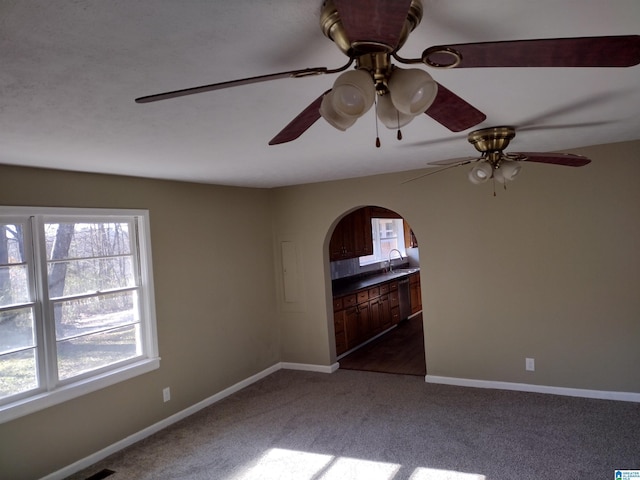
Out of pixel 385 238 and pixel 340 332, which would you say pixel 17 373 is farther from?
pixel 385 238

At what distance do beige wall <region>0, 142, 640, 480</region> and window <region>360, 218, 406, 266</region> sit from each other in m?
3.12

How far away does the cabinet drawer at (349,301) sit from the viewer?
601 centimetres

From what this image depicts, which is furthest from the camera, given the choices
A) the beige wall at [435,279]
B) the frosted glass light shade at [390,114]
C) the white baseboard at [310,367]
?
the white baseboard at [310,367]

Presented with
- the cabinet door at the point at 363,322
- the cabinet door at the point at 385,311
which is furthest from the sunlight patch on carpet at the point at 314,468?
the cabinet door at the point at 385,311

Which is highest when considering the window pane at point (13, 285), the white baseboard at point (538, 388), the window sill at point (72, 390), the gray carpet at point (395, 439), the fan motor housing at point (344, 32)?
the fan motor housing at point (344, 32)

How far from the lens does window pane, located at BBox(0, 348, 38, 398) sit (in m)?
3.08

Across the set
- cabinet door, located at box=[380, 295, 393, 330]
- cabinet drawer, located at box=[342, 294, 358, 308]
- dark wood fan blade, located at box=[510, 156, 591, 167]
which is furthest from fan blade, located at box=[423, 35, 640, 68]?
cabinet door, located at box=[380, 295, 393, 330]

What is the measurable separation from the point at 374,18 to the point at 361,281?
6.45 meters

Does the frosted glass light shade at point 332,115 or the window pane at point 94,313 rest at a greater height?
the frosted glass light shade at point 332,115

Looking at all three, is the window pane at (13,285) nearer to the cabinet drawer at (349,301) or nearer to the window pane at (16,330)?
the window pane at (16,330)

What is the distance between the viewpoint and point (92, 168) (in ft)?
11.2

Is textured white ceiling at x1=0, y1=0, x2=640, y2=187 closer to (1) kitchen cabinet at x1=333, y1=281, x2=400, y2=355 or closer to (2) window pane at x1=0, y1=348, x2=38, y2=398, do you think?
(2) window pane at x1=0, y1=348, x2=38, y2=398

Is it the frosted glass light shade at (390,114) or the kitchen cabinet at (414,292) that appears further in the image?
the kitchen cabinet at (414,292)

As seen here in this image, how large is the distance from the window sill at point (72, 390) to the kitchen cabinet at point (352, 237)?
3112 mm
